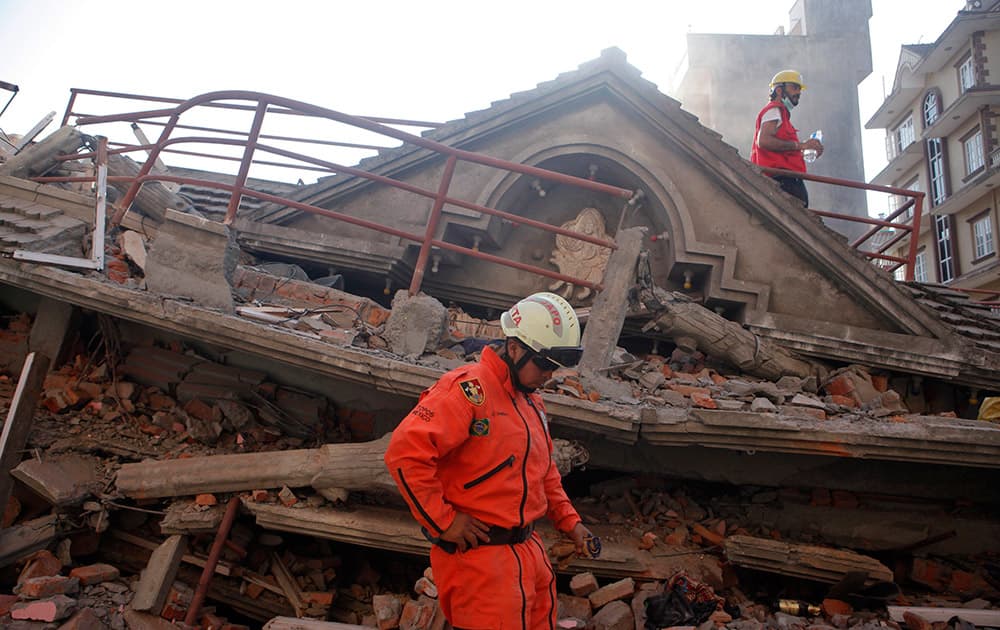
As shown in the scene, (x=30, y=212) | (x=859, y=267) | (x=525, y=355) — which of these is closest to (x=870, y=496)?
(x=859, y=267)

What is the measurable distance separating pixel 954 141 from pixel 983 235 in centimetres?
434

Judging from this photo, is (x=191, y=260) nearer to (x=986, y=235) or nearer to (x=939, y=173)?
(x=986, y=235)

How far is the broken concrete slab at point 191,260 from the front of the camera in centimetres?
495

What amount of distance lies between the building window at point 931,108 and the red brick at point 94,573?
99.2 ft

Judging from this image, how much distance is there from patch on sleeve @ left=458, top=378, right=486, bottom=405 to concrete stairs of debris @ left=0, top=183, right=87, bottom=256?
452 centimetres

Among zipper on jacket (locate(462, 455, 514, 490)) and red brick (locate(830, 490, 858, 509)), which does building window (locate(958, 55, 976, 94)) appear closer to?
red brick (locate(830, 490, 858, 509))

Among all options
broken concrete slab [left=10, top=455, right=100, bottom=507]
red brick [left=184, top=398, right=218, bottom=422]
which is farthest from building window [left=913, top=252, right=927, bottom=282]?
broken concrete slab [left=10, top=455, right=100, bottom=507]

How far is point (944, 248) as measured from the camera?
24.3 metres

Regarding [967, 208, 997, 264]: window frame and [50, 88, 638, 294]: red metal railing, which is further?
[967, 208, 997, 264]: window frame

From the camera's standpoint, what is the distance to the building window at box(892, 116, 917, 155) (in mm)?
26839

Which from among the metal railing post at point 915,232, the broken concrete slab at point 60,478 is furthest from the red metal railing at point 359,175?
the metal railing post at point 915,232

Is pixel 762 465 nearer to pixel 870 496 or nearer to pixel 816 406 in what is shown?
pixel 816 406

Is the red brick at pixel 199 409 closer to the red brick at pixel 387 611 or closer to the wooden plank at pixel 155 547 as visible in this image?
the wooden plank at pixel 155 547

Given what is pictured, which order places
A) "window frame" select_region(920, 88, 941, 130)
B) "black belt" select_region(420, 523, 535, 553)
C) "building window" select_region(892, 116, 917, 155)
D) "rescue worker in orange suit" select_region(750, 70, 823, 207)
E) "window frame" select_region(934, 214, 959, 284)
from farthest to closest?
1. "building window" select_region(892, 116, 917, 155)
2. "window frame" select_region(920, 88, 941, 130)
3. "window frame" select_region(934, 214, 959, 284)
4. "rescue worker in orange suit" select_region(750, 70, 823, 207)
5. "black belt" select_region(420, 523, 535, 553)
